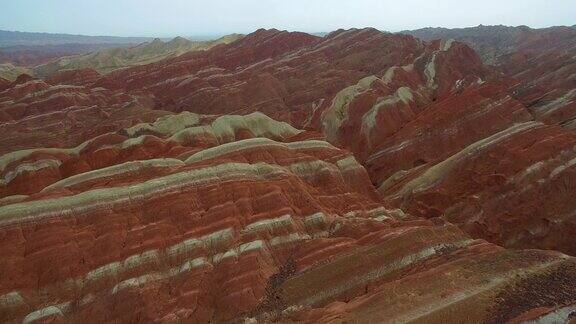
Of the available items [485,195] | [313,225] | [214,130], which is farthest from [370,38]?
[313,225]

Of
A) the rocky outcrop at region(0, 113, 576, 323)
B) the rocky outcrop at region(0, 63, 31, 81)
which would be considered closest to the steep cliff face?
the rocky outcrop at region(0, 113, 576, 323)

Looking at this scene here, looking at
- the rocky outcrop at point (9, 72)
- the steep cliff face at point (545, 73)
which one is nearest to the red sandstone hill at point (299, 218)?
the steep cliff face at point (545, 73)

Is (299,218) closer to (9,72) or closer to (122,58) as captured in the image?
(9,72)

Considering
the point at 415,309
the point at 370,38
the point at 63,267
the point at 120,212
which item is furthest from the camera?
the point at 370,38

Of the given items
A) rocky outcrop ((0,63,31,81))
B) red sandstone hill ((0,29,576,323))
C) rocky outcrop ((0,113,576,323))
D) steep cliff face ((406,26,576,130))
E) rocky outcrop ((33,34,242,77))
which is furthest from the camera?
rocky outcrop ((33,34,242,77))

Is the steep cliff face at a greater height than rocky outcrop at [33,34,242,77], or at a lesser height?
greater

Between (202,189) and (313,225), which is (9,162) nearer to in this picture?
(202,189)

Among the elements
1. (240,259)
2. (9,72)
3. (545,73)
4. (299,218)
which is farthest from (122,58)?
(240,259)

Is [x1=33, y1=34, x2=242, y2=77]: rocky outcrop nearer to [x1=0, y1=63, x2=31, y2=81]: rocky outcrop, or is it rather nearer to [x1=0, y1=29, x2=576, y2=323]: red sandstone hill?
[x1=0, y1=63, x2=31, y2=81]: rocky outcrop

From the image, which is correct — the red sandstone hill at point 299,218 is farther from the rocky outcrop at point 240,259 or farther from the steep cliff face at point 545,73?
the steep cliff face at point 545,73
